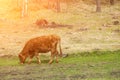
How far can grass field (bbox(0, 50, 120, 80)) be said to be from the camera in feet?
60.3

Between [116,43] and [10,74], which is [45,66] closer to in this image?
[10,74]

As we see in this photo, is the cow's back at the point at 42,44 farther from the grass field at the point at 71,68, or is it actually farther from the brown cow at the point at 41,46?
the grass field at the point at 71,68

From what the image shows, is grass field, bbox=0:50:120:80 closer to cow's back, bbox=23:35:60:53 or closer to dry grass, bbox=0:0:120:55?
cow's back, bbox=23:35:60:53

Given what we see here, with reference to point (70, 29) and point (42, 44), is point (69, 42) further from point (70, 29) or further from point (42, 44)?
point (42, 44)

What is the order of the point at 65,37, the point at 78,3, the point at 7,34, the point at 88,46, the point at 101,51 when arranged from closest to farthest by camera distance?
the point at 101,51 → the point at 88,46 → the point at 65,37 → the point at 7,34 → the point at 78,3

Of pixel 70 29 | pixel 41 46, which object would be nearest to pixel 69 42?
pixel 70 29

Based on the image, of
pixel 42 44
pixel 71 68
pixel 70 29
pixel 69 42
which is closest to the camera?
pixel 71 68

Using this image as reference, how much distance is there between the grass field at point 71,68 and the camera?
18375mm

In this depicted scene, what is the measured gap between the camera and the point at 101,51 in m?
27.9

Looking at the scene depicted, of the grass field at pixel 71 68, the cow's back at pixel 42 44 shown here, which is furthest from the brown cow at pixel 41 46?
the grass field at pixel 71 68

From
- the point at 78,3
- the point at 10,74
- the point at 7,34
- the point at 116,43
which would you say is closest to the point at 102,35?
the point at 116,43

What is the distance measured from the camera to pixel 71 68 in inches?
836

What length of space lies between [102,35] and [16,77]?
19624 mm

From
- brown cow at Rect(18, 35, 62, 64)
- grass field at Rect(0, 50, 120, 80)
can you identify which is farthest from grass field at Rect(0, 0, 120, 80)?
brown cow at Rect(18, 35, 62, 64)
